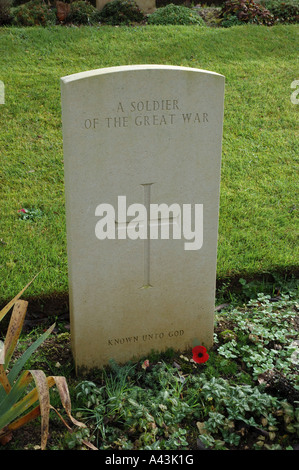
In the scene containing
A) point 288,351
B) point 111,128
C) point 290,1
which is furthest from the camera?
point 290,1

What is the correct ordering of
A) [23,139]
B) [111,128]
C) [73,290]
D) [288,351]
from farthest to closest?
[23,139]
[288,351]
[73,290]
[111,128]

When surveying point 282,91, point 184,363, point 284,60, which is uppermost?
point 284,60

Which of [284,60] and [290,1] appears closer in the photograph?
[284,60]

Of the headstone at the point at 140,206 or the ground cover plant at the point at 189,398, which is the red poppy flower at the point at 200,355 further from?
the headstone at the point at 140,206

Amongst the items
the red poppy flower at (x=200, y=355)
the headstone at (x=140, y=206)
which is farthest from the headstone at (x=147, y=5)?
the red poppy flower at (x=200, y=355)

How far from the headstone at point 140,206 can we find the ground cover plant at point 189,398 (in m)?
0.17

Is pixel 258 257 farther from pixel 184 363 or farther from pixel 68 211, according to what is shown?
pixel 68 211

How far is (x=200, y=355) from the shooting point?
3.18m

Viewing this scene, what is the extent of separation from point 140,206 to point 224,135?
3065mm

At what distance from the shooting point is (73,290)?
9.78ft

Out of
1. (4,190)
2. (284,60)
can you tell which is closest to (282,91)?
(284,60)

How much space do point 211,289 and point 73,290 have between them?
846 mm

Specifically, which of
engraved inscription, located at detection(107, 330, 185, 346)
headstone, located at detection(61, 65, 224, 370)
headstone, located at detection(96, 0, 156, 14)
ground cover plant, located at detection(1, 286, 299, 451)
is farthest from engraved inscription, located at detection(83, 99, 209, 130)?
headstone, located at detection(96, 0, 156, 14)

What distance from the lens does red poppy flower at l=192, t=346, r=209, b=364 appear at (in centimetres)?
316
